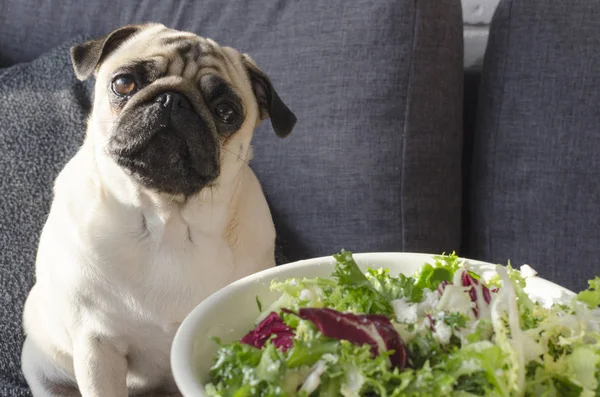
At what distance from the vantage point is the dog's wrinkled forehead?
112 centimetres

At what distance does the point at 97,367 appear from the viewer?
3.51 feet

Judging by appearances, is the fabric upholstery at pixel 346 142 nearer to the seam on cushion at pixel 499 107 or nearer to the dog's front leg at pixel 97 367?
the seam on cushion at pixel 499 107

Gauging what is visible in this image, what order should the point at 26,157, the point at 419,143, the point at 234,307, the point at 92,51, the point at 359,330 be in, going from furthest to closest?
the point at 26,157
the point at 419,143
the point at 92,51
the point at 234,307
the point at 359,330

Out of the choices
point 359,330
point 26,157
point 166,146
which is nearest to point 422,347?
point 359,330

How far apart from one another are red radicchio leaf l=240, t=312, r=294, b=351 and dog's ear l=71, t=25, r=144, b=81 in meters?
0.66

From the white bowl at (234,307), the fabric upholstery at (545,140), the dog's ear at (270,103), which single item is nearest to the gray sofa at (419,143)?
the fabric upholstery at (545,140)

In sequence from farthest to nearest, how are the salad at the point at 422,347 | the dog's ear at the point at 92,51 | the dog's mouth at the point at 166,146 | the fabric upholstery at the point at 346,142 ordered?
the fabric upholstery at the point at 346,142, the dog's ear at the point at 92,51, the dog's mouth at the point at 166,146, the salad at the point at 422,347

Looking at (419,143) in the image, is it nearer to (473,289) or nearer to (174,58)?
(174,58)

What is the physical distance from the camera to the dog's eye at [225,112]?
114cm

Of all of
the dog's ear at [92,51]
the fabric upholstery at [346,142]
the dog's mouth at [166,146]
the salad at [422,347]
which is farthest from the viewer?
the fabric upholstery at [346,142]

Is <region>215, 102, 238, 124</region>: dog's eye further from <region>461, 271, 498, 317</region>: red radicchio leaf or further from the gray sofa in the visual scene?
<region>461, 271, 498, 317</region>: red radicchio leaf

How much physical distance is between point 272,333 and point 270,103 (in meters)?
0.65

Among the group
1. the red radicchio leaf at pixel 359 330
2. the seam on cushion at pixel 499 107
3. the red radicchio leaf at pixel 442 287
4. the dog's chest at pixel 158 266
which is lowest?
the dog's chest at pixel 158 266

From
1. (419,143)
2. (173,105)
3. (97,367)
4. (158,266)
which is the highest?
(173,105)
